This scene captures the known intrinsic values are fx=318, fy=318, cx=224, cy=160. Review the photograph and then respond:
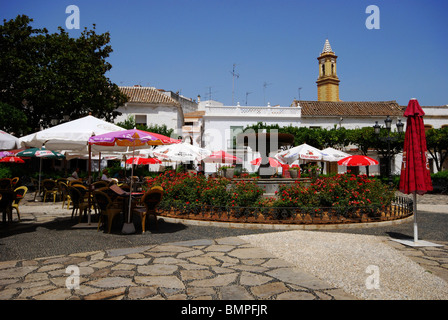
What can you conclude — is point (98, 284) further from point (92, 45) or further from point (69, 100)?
point (92, 45)

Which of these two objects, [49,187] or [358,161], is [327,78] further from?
[49,187]

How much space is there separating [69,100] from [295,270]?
62.9ft

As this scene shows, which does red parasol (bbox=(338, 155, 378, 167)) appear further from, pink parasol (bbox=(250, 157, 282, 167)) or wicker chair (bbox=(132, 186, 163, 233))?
wicker chair (bbox=(132, 186, 163, 233))

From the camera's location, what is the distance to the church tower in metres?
46.2

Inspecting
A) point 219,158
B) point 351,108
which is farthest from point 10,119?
point 351,108

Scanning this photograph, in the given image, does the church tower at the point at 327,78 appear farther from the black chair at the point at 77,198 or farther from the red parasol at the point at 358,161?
the black chair at the point at 77,198

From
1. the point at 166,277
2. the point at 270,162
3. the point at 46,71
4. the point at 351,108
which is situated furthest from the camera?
the point at 351,108

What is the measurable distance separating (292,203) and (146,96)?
28.8 m

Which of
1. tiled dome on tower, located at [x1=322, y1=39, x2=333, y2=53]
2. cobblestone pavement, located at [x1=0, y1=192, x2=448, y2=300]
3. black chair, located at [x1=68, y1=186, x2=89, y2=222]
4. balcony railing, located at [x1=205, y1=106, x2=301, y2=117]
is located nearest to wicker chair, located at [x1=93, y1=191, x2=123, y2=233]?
black chair, located at [x1=68, y1=186, x2=89, y2=222]

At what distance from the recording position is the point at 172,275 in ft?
13.5
